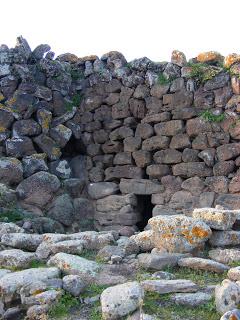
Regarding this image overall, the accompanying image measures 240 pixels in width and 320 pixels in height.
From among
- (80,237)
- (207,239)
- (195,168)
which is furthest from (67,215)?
(207,239)

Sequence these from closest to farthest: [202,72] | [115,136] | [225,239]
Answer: [225,239], [202,72], [115,136]

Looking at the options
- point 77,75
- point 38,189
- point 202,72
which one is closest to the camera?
point 202,72

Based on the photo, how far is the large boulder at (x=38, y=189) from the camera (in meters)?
9.44

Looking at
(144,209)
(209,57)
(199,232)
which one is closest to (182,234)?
(199,232)

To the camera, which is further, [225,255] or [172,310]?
[225,255]

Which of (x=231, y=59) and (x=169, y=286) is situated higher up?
(x=231, y=59)

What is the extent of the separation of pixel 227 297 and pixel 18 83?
7869 mm

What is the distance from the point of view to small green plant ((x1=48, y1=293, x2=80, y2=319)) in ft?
13.3

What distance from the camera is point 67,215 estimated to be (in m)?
9.66

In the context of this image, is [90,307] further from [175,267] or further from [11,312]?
[175,267]

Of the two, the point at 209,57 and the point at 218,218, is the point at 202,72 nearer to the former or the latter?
the point at 209,57

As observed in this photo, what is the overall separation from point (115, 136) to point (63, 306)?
21.6ft

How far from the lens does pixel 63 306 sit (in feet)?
13.6

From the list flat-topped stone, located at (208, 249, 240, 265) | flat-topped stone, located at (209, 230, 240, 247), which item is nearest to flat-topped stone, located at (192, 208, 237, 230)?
flat-topped stone, located at (209, 230, 240, 247)
